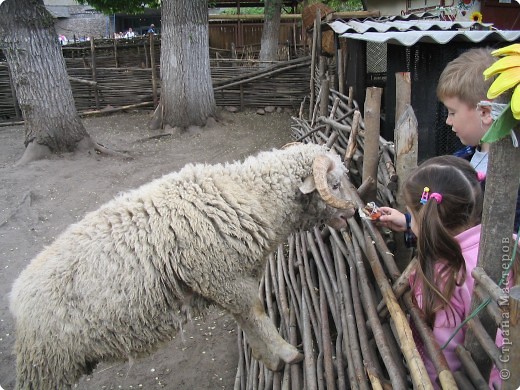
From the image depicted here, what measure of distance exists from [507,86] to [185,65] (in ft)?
26.2

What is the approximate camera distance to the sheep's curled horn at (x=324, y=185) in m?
2.45

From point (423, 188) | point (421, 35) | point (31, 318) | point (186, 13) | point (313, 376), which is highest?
point (186, 13)

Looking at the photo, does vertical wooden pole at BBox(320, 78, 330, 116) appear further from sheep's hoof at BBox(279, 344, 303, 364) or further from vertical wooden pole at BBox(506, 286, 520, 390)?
vertical wooden pole at BBox(506, 286, 520, 390)

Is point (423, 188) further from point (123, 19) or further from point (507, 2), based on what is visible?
point (123, 19)

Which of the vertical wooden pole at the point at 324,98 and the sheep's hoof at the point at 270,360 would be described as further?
the vertical wooden pole at the point at 324,98

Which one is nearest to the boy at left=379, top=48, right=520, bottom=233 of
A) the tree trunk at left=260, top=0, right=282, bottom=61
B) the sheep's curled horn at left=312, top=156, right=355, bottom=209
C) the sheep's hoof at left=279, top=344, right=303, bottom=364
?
the sheep's curled horn at left=312, top=156, right=355, bottom=209

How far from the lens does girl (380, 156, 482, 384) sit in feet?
5.60

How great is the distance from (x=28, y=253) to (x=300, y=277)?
2.88 metres

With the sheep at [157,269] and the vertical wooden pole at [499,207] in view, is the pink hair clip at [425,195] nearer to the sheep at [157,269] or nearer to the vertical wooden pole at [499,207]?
the vertical wooden pole at [499,207]

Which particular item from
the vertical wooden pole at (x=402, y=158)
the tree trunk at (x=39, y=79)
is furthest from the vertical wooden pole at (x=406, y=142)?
the tree trunk at (x=39, y=79)

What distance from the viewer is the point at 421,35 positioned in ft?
13.4

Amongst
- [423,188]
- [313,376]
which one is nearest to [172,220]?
[313,376]

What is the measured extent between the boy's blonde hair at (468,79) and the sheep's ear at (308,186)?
874mm

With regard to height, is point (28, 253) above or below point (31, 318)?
below
